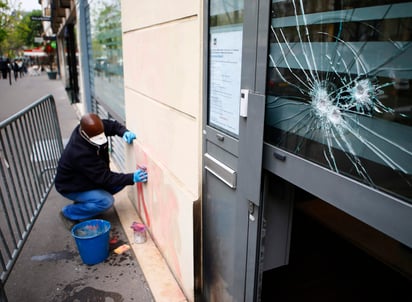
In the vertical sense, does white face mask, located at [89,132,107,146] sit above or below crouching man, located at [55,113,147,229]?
above

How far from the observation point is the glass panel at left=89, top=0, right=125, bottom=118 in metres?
4.80

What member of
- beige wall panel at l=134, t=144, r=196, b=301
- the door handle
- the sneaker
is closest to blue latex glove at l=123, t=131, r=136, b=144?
beige wall panel at l=134, t=144, r=196, b=301

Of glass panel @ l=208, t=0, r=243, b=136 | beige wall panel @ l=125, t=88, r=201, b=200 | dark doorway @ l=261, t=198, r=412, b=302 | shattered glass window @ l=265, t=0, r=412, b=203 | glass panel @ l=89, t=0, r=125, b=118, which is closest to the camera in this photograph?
shattered glass window @ l=265, t=0, r=412, b=203

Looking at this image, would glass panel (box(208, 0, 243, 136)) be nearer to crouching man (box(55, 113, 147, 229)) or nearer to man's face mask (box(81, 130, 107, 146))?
crouching man (box(55, 113, 147, 229))

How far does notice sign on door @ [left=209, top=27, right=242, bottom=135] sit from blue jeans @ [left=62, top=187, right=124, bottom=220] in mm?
2170

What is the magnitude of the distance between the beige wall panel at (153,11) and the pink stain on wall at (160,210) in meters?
1.21

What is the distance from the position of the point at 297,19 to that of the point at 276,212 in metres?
1.04

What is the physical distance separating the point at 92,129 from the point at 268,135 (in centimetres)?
233

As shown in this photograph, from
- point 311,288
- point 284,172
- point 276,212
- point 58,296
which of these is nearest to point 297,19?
point 284,172

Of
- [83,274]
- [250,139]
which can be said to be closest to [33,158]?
[83,274]

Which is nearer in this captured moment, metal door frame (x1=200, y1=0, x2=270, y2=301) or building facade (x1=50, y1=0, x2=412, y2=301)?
building facade (x1=50, y1=0, x2=412, y2=301)

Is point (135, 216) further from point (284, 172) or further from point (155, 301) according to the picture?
point (284, 172)

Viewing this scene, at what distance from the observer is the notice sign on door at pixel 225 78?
72.4 inches

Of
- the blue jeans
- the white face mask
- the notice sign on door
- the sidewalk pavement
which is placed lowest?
the sidewalk pavement
